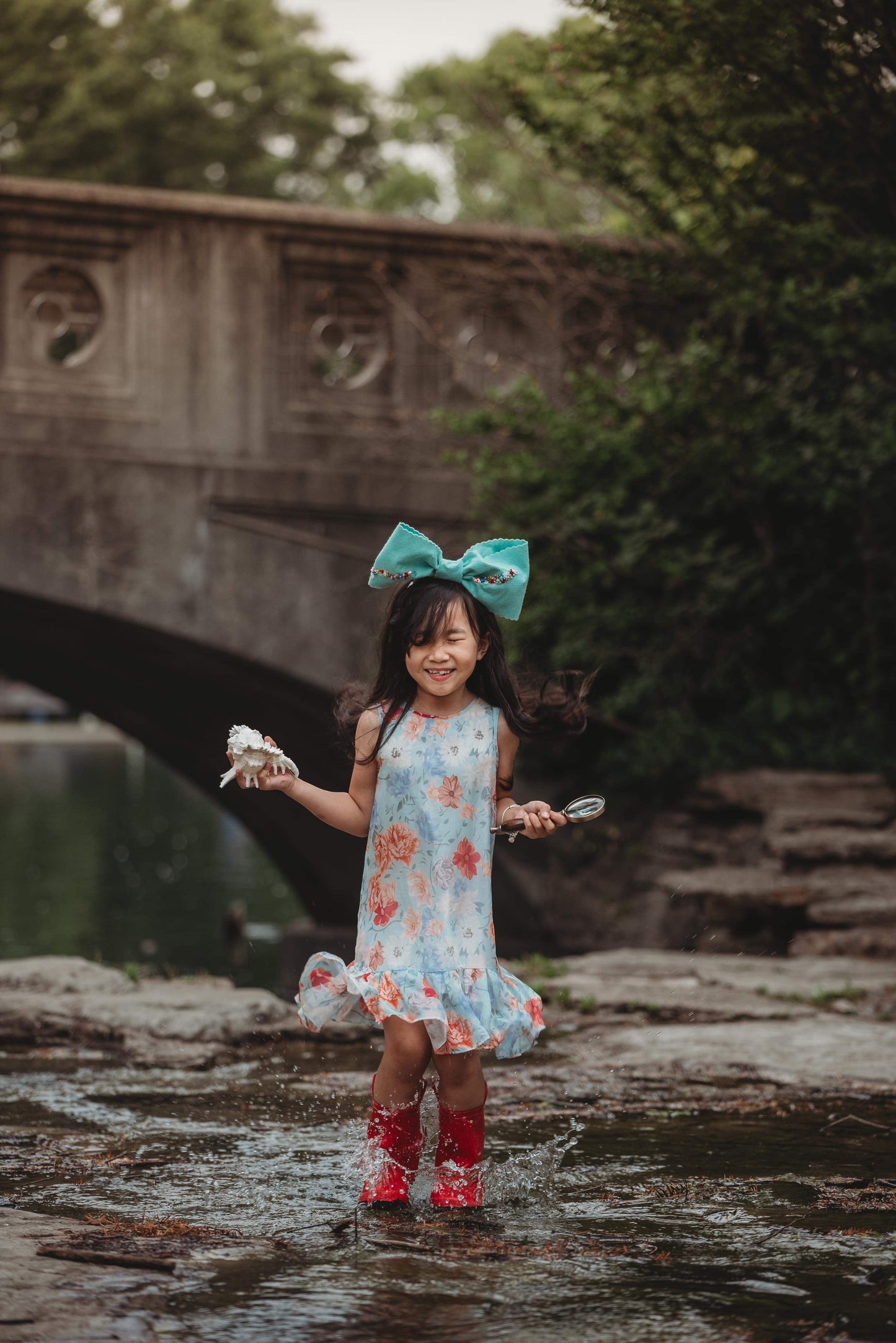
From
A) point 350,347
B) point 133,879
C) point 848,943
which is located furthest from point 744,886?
point 133,879

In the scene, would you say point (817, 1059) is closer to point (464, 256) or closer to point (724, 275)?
point (724, 275)

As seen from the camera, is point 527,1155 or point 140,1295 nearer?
Result: point 140,1295

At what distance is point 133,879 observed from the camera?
20.1 meters

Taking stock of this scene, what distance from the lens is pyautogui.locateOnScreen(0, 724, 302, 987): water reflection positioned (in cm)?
1440

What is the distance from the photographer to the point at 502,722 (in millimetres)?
3635

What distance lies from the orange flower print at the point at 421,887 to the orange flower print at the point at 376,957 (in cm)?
12

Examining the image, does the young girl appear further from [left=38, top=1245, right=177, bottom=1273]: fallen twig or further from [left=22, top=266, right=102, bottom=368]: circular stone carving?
[left=22, top=266, right=102, bottom=368]: circular stone carving

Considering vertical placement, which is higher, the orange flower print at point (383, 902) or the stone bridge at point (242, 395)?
the stone bridge at point (242, 395)

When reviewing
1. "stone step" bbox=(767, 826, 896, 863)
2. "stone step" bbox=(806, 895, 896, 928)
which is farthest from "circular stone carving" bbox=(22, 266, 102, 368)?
"stone step" bbox=(806, 895, 896, 928)

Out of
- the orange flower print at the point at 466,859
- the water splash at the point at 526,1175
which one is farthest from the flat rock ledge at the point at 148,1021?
the orange flower print at the point at 466,859

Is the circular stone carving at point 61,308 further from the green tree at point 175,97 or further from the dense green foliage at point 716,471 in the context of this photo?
the green tree at point 175,97

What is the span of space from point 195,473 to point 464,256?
1.88 m

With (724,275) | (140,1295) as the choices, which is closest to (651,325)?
(724,275)

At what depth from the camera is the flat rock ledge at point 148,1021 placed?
4863 millimetres
